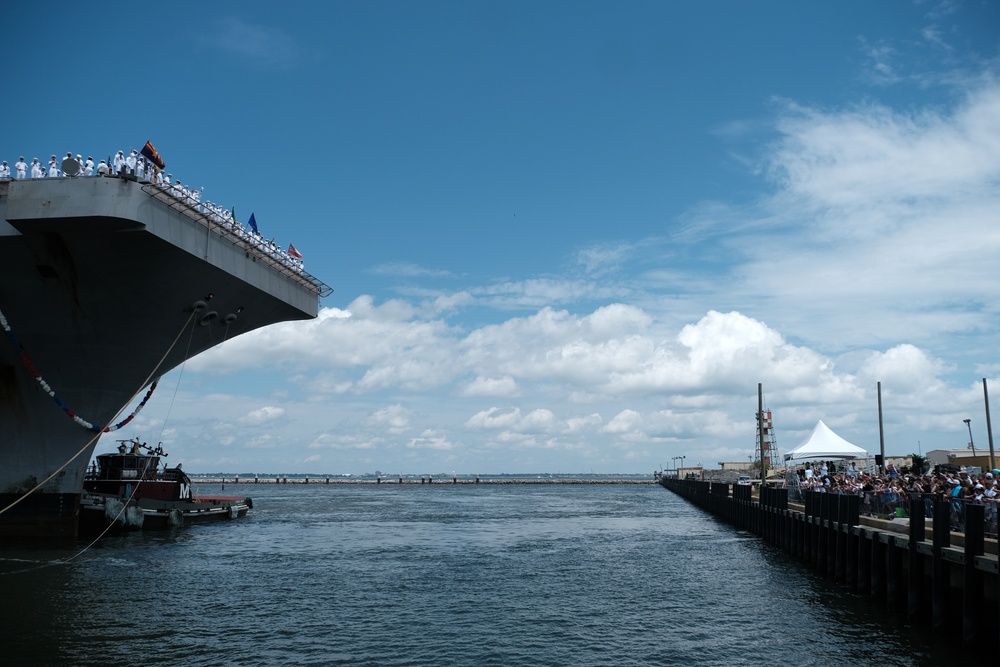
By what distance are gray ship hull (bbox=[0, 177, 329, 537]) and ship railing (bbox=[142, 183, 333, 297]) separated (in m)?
0.07

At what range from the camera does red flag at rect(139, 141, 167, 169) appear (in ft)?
77.7

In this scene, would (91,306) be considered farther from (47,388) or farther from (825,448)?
(825,448)

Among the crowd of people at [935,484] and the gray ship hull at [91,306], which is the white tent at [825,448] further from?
the gray ship hull at [91,306]

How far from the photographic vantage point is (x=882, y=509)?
20094 mm

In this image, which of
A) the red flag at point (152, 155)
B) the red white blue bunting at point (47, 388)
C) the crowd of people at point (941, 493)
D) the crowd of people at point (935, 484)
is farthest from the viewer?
the red white blue bunting at point (47, 388)

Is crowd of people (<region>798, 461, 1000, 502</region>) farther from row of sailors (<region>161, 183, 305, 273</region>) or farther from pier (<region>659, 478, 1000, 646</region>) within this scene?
row of sailors (<region>161, 183, 305, 273</region>)

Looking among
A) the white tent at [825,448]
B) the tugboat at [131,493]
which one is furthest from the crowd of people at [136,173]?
the white tent at [825,448]

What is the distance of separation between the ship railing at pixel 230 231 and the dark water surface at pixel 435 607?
1114 cm

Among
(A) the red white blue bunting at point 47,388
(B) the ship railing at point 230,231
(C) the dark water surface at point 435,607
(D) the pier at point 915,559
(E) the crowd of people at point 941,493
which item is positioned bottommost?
(C) the dark water surface at point 435,607

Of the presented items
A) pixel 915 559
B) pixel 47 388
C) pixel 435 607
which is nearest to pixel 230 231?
pixel 47 388

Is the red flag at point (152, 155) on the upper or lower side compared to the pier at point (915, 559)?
upper

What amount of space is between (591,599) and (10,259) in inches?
814

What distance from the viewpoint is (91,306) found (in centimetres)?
2516

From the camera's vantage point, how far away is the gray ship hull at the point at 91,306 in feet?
72.0
